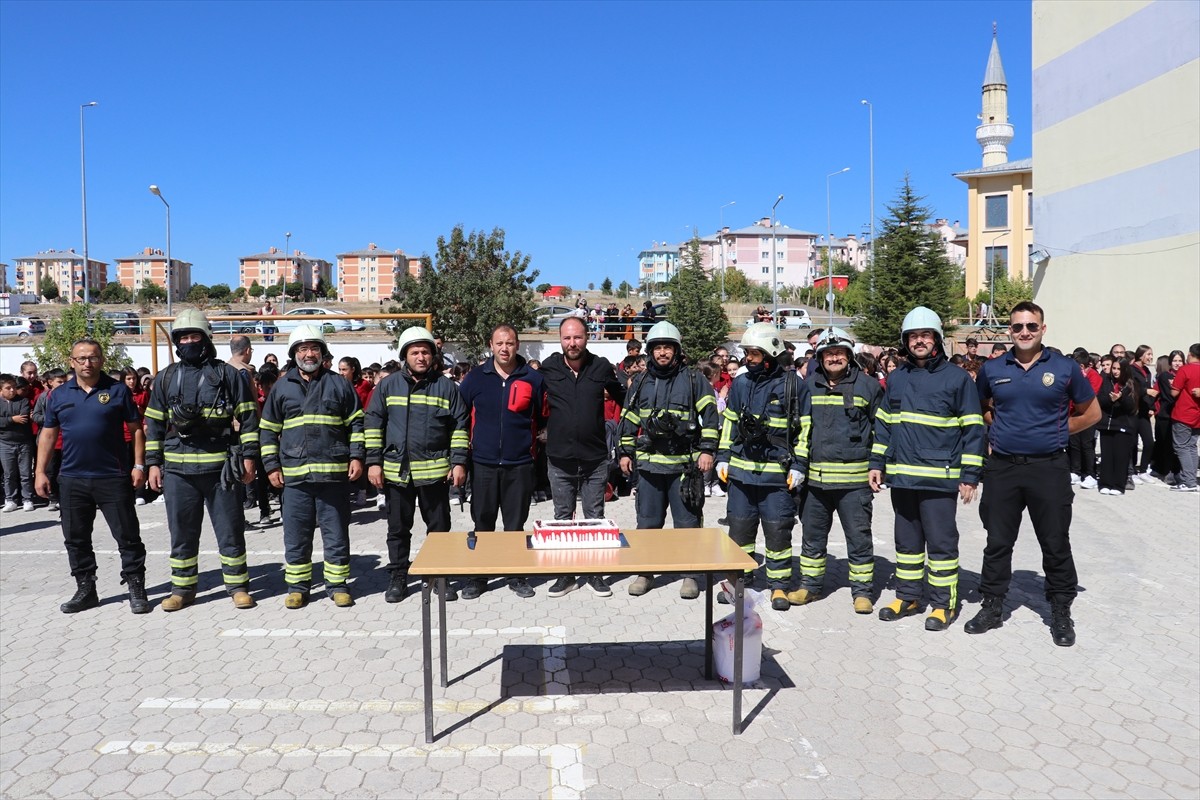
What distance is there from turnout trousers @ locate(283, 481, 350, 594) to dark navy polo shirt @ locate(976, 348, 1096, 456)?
4.86 metres

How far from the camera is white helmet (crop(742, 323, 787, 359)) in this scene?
6410mm

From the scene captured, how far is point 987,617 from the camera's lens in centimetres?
604

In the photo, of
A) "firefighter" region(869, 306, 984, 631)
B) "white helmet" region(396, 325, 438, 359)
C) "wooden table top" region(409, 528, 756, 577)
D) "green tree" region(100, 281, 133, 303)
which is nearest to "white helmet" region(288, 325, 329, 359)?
"white helmet" region(396, 325, 438, 359)

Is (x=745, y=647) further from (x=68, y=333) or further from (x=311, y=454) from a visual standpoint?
(x=68, y=333)

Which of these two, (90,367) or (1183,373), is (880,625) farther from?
(1183,373)

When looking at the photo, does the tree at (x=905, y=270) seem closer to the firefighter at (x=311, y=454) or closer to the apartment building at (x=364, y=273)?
the firefighter at (x=311, y=454)

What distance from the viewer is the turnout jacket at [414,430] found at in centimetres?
666

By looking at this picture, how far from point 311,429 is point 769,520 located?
3.55 metres

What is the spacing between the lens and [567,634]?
6004 millimetres

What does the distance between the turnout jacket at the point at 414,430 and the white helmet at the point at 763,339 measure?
234 centimetres

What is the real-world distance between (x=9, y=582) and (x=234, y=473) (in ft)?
9.12

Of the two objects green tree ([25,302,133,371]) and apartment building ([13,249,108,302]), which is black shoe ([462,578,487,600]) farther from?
apartment building ([13,249,108,302])

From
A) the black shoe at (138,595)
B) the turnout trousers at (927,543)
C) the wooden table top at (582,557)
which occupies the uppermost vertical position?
the wooden table top at (582,557)

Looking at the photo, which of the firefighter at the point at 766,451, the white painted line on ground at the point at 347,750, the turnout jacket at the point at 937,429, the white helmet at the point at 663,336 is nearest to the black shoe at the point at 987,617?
the turnout jacket at the point at 937,429
